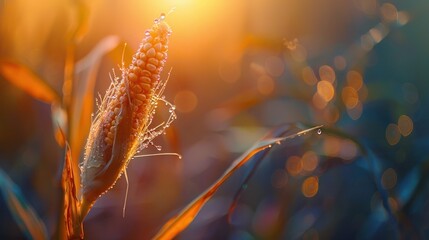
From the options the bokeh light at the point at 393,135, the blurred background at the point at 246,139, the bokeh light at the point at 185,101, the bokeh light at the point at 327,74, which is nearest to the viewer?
the blurred background at the point at 246,139

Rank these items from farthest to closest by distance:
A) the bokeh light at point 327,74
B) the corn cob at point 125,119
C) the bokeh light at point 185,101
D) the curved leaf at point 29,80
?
the bokeh light at point 185,101, the bokeh light at point 327,74, the curved leaf at point 29,80, the corn cob at point 125,119

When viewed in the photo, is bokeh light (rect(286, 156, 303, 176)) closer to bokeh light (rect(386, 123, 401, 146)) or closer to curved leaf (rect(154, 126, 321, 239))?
bokeh light (rect(386, 123, 401, 146))

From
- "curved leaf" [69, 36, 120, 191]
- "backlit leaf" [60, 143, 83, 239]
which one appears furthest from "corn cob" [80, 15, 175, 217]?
"curved leaf" [69, 36, 120, 191]

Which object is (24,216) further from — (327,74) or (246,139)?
(327,74)

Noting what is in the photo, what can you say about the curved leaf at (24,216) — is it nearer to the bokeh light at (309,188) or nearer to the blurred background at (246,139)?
the blurred background at (246,139)

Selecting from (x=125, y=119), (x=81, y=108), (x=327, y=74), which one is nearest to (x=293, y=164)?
(x=327, y=74)

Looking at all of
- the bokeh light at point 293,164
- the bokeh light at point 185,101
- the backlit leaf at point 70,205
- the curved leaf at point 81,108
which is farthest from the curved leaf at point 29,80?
the bokeh light at point 185,101

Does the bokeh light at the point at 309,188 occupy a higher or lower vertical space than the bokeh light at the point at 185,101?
lower
